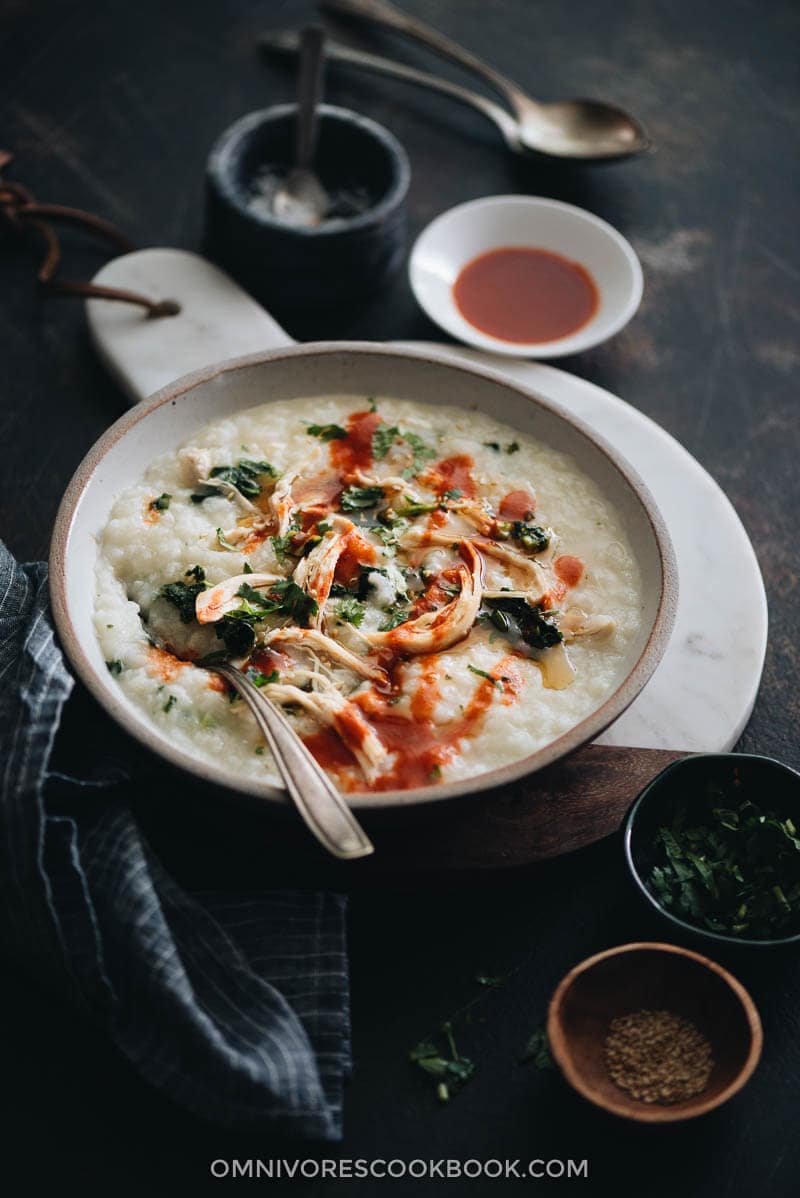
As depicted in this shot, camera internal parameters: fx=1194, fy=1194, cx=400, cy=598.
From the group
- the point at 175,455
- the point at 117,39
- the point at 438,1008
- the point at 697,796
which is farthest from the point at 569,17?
the point at 438,1008

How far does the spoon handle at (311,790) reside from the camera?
Result: 10.4 feet

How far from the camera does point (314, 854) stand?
3.62 meters

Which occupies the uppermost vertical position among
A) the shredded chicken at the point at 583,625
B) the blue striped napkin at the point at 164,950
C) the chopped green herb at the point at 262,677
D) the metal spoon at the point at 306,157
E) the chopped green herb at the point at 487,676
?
the metal spoon at the point at 306,157

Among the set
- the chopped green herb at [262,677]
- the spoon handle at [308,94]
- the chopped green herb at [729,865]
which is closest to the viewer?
the chopped green herb at [729,865]

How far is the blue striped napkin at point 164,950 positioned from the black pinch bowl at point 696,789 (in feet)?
3.13

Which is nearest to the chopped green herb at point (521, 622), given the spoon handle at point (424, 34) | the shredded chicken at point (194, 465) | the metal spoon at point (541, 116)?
the shredded chicken at point (194, 465)

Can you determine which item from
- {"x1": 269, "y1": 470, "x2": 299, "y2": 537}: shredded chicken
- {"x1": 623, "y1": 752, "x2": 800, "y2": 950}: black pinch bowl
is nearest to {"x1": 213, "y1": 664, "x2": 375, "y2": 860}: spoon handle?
{"x1": 269, "y1": 470, "x2": 299, "y2": 537}: shredded chicken

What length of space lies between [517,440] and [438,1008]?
2.10 m

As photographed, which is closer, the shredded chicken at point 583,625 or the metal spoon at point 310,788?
the metal spoon at point 310,788

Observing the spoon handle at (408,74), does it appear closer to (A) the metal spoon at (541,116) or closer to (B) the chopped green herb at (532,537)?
(A) the metal spoon at (541,116)

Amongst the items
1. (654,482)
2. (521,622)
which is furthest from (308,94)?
(521,622)

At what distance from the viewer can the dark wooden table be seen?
3.28 m

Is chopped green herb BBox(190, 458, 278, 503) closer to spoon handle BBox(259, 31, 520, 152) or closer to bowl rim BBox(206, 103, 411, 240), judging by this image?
bowl rim BBox(206, 103, 411, 240)

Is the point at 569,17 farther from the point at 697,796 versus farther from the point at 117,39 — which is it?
the point at 697,796
